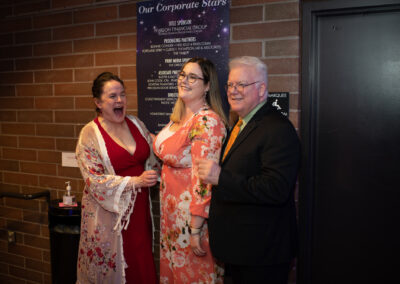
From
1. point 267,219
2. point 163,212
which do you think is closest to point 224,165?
point 267,219

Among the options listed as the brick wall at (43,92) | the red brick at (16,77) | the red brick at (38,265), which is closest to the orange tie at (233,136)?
the brick wall at (43,92)

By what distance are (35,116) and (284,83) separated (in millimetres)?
2164

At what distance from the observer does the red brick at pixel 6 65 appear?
302 cm

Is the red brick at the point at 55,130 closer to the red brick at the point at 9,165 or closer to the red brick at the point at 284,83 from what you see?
the red brick at the point at 9,165

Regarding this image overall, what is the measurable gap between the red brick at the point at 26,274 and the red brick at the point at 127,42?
2.16 meters

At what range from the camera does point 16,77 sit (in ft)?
9.83

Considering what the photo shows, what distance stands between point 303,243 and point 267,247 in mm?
736

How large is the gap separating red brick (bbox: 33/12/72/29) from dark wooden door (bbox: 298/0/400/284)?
1.88 metres

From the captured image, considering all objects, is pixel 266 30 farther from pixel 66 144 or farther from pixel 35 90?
pixel 35 90

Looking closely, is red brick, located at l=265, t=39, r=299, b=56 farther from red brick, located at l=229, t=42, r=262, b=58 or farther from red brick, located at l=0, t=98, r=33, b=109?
red brick, located at l=0, t=98, r=33, b=109

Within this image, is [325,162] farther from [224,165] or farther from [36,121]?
[36,121]

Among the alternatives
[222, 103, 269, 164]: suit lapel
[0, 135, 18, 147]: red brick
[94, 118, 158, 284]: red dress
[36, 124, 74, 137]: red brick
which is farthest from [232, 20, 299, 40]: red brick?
[0, 135, 18, 147]: red brick

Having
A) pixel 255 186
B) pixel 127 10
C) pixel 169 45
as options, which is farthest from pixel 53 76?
pixel 255 186

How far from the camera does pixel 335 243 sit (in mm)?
2066
